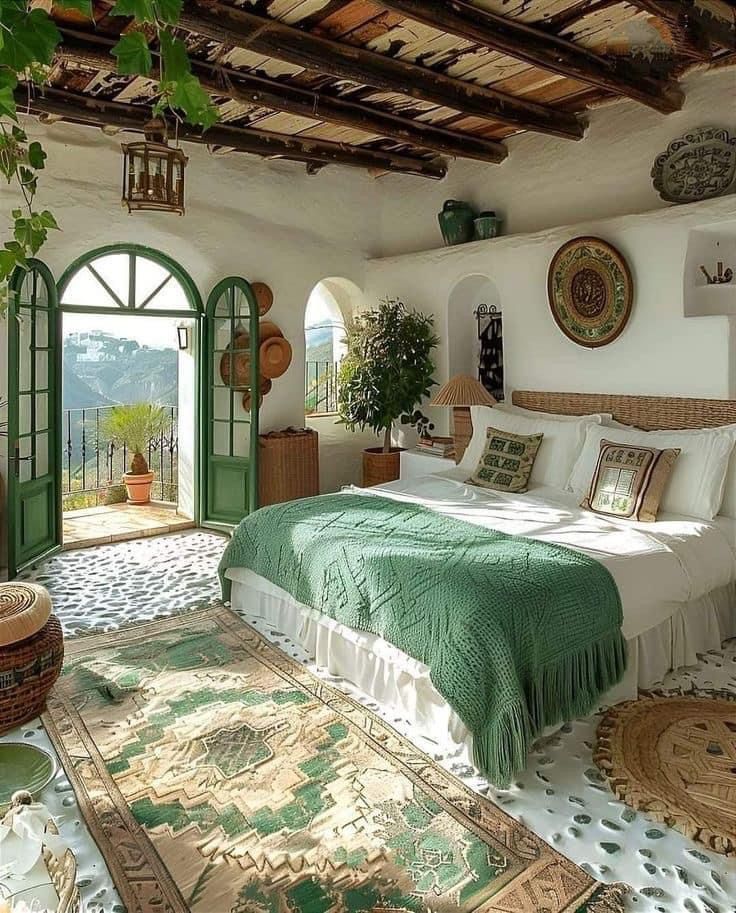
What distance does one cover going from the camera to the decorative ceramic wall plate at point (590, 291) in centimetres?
459

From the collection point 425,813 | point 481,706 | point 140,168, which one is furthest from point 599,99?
point 425,813

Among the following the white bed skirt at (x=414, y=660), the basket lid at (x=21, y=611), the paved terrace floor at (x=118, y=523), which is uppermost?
the basket lid at (x=21, y=611)

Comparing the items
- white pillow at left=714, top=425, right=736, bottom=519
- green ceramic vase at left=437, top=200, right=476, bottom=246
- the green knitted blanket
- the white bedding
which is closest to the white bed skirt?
the white bedding

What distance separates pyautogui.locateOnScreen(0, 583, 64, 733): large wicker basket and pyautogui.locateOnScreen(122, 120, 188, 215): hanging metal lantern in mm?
2271

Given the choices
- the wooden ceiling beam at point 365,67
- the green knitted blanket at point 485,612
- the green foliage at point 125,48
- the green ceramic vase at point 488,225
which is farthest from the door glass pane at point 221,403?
the green foliage at point 125,48

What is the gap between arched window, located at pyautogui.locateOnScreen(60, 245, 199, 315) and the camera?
5.42 m

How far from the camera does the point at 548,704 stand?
269cm

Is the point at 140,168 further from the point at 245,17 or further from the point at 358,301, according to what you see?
the point at 358,301

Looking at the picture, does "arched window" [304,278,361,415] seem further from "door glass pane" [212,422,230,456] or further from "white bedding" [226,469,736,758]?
"white bedding" [226,469,736,758]

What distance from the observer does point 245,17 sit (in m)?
3.27

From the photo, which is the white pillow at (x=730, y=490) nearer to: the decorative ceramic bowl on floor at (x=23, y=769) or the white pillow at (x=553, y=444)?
the white pillow at (x=553, y=444)

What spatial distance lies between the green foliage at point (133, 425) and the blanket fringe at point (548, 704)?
5.52 meters

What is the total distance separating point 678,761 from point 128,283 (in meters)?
4.94

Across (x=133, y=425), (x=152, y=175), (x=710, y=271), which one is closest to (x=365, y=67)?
(x=152, y=175)
